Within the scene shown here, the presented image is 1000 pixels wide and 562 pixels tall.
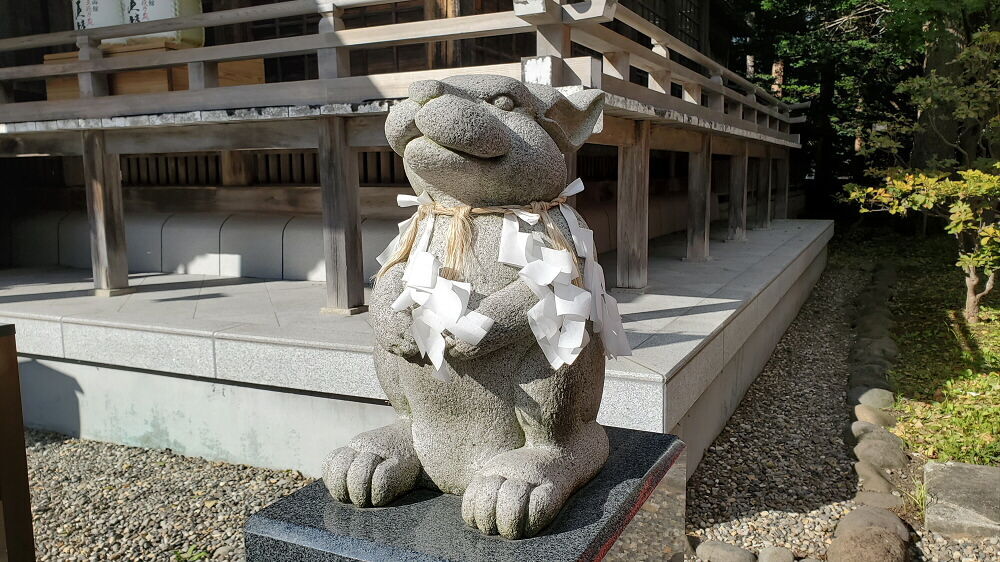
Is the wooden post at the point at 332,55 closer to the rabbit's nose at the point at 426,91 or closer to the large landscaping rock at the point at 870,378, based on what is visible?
the rabbit's nose at the point at 426,91

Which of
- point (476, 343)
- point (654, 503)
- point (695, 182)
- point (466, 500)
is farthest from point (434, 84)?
point (695, 182)

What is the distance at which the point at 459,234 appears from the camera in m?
2.43

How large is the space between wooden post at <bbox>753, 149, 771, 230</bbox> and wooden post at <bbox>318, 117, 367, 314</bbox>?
352 inches

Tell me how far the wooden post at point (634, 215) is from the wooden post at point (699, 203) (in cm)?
212

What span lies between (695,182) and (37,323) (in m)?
6.88

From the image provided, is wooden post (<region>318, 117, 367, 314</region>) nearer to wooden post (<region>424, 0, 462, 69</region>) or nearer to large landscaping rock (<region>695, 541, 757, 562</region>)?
wooden post (<region>424, 0, 462, 69</region>)

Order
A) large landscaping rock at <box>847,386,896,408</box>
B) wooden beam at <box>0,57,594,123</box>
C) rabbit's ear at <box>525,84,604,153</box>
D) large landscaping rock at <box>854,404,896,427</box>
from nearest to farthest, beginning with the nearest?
rabbit's ear at <box>525,84,604,153</box> → wooden beam at <box>0,57,594,123</box> → large landscaping rock at <box>854,404,896,427</box> → large landscaping rock at <box>847,386,896,408</box>

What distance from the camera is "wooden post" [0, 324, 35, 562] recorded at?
3.14 metres

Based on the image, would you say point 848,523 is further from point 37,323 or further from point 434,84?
point 37,323

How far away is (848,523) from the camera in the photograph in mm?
4023

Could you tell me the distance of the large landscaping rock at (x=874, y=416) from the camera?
5.66 meters

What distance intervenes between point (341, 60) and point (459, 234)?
12.9 feet

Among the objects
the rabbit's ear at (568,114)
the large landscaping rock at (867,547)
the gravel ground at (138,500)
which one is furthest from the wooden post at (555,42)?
the gravel ground at (138,500)

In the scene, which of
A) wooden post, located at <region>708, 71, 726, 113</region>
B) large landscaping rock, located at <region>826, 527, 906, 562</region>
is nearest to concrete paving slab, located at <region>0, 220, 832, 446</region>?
large landscaping rock, located at <region>826, 527, 906, 562</region>
